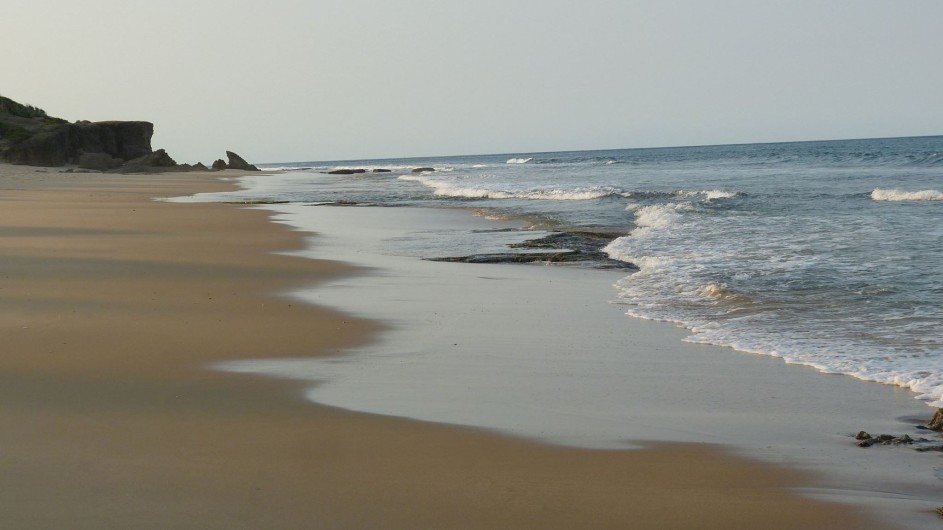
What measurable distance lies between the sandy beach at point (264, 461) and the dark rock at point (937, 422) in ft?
3.94

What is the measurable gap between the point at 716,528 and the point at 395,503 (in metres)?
1.27

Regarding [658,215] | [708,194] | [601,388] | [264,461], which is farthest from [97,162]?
[264,461]

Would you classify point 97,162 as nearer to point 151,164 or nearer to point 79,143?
point 79,143

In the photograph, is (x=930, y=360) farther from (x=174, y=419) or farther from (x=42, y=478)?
(x=42, y=478)

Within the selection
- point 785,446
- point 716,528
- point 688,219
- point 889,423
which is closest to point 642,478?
point 716,528

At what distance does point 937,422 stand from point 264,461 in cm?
355

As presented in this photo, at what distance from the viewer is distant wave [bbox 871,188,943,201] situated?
77.3 feet

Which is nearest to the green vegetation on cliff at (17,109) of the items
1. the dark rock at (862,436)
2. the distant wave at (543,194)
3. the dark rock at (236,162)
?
the dark rock at (236,162)

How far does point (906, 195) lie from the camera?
24.2 meters

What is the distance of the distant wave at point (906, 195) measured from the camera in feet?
77.3

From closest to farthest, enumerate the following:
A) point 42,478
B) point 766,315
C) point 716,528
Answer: point 716,528 < point 42,478 < point 766,315

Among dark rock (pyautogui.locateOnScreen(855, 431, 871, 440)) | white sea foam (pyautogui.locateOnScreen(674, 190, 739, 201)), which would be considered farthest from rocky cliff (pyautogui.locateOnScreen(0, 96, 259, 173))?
dark rock (pyautogui.locateOnScreen(855, 431, 871, 440))

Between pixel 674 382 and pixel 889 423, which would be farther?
pixel 674 382

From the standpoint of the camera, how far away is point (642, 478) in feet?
13.5
